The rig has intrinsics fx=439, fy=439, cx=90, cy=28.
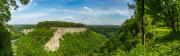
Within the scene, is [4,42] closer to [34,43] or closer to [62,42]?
[34,43]

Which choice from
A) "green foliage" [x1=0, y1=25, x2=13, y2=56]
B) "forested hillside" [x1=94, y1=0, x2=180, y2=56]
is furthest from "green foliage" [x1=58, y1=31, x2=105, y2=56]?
"green foliage" [x1=0, y1=25, x2=13, y2=56]

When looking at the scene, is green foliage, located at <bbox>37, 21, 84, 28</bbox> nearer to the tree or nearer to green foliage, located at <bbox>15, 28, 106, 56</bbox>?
green foliage, located at <bbox>15, 28, 106, 56</bbox>

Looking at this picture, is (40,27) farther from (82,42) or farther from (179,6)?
(179,6)

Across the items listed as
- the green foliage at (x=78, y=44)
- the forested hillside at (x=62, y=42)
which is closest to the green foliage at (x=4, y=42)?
the forested hillside at (x=62, y=42)

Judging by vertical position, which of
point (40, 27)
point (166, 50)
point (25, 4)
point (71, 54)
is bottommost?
point (71, 54)

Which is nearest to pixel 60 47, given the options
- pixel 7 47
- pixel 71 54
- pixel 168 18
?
pixel 71 54

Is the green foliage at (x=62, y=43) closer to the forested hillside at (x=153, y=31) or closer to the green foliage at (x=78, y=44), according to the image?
the green foliage at (x=78, y=44)

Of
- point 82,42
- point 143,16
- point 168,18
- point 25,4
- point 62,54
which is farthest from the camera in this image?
point 82,42

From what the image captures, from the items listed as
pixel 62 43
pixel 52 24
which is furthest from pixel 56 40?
pixel 52 24
